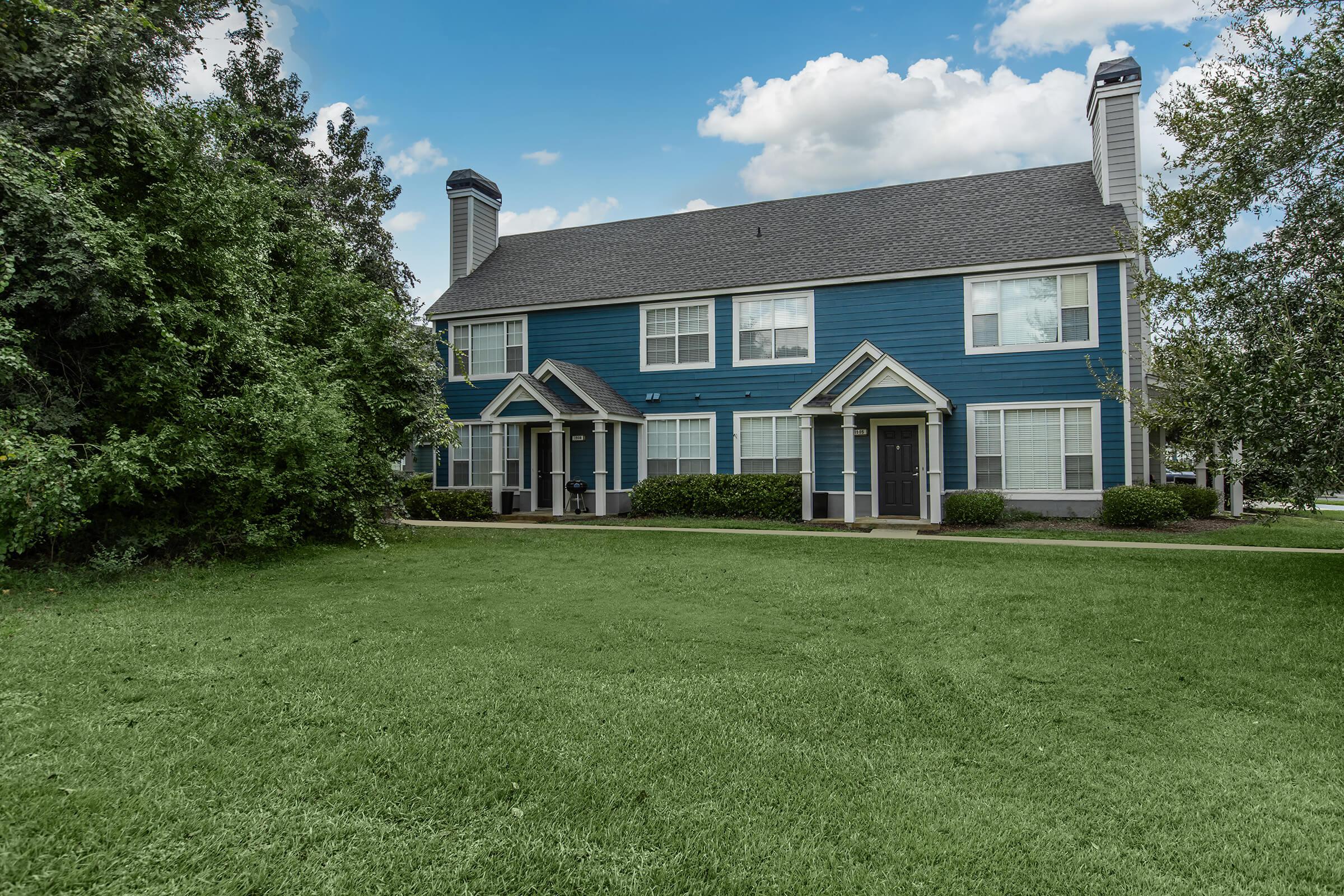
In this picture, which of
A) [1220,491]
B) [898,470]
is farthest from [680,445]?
[1220,491]

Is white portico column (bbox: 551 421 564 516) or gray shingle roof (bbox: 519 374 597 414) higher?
gray shingle roof (bbox: 519 374 597 414)

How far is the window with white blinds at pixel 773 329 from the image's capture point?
55.9 ft

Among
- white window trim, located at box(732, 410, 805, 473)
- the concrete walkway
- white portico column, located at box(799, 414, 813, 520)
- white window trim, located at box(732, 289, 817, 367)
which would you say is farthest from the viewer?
white window trim, located at box(732, 410, 805, 473)

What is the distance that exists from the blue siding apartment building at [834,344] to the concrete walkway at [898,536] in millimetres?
1850

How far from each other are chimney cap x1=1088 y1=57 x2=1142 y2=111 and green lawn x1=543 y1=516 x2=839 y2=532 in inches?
441

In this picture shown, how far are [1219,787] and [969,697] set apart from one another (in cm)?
129

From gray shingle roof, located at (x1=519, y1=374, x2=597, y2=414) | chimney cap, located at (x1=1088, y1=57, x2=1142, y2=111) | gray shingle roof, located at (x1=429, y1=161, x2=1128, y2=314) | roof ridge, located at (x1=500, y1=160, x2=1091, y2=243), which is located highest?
chimney cap, located at (x1=1088, y1=57, x2=1142, y2=111)

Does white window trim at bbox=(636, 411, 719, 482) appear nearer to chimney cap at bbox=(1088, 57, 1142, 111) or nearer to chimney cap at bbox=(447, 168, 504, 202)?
chimney cap at bbox=(447, 168, 504, 202)

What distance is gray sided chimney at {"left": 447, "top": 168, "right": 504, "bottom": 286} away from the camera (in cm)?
2145

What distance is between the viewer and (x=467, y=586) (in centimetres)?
783

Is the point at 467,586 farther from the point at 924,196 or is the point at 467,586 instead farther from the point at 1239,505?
the point at 1239,505

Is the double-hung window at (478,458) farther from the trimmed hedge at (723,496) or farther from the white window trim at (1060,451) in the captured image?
the white window trim at (1060,451)

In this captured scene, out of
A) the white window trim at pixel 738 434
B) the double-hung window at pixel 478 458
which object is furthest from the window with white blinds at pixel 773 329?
the double-hung window at pixel 478 458

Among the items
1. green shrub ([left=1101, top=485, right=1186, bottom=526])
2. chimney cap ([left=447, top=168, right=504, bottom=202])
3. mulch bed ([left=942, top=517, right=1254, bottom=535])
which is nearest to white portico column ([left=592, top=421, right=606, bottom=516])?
mulch bed ([left=942, top=517, right=1254, bottom=535])
